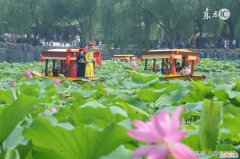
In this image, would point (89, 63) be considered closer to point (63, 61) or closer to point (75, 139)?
point (63, 61)

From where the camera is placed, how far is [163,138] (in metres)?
0.52

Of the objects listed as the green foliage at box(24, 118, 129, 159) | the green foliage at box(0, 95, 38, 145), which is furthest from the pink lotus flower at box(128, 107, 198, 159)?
the green foliage at box(0, 95, 38, 145)

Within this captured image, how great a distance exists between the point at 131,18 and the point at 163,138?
2285cm

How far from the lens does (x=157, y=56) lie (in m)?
9.24

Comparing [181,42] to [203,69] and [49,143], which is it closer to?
[203,69]

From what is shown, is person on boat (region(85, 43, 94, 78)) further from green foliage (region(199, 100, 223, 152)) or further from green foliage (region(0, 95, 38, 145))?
green foliage (region(199, 100, 223, 152))

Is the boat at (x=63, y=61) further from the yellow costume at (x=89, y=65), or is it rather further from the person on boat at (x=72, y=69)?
the yellow costume at (x=89, y=65)

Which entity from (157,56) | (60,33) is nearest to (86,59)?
(157,56)

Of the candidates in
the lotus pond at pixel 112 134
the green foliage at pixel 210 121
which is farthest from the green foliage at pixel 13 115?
the green foliage at pixel 210 121

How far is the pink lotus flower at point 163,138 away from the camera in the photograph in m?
0.52

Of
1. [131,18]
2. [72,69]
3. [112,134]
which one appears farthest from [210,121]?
[131,18]

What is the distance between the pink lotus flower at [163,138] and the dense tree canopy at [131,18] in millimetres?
20830

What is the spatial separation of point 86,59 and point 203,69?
9723 mm
